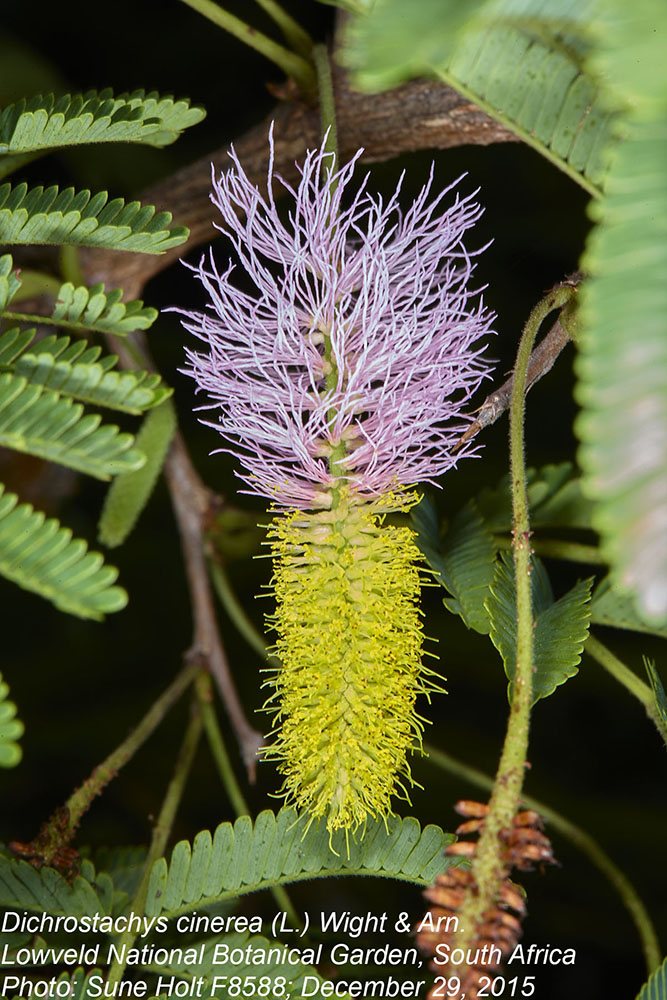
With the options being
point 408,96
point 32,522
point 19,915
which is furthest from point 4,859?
point 408,96

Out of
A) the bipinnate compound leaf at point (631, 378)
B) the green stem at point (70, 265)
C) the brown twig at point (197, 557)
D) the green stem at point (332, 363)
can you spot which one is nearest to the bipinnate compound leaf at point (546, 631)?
the green stem at point (332, 363)

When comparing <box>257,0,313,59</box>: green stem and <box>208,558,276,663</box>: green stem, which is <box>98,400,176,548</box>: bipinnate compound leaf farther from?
<box>257,0,313,59</box>: green stem

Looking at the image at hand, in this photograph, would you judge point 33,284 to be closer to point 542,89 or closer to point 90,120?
point 90,120

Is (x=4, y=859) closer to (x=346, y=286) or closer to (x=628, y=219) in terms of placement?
(x=346, y=286)

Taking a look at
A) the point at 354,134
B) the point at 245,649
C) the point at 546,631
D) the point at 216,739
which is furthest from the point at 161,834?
the point at 354,134

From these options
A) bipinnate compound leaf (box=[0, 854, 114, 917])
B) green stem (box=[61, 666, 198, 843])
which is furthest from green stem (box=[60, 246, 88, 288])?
bipinnate compound leaf (box=[0, 854, 114, 917])
